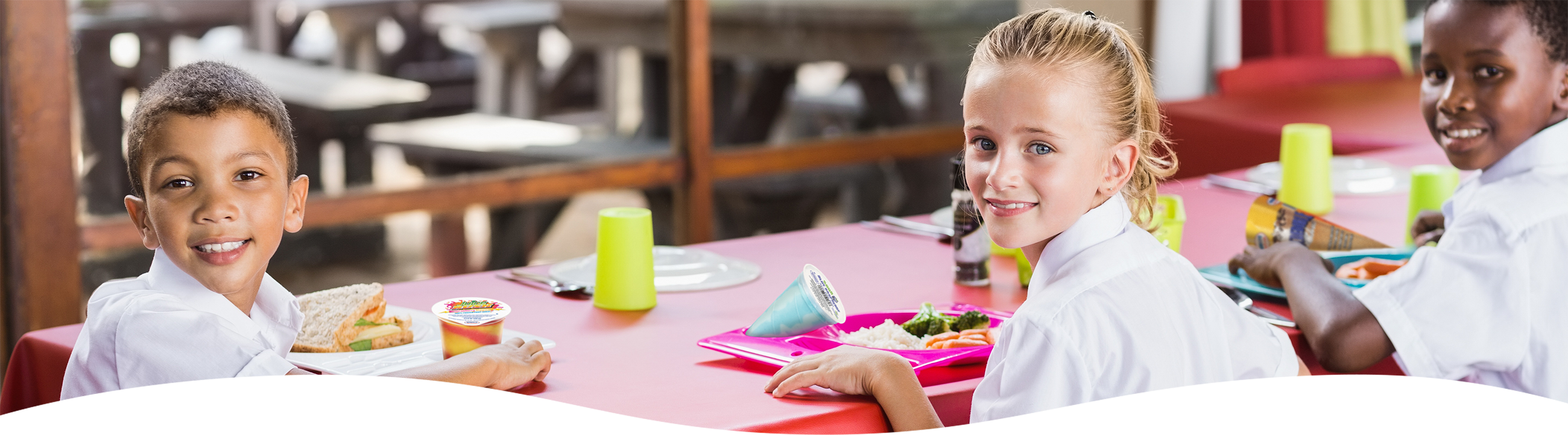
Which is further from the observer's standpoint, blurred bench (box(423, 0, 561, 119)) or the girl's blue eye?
blurred bench (box(423, 0, 561, 119))

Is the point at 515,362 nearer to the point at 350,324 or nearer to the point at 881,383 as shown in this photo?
the point at 350,324

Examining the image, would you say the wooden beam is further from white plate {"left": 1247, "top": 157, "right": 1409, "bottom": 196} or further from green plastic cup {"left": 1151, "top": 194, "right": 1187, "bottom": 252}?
green plastic cup {"left": 1151, "top": 194, "right": 1187, "bottom": 252}

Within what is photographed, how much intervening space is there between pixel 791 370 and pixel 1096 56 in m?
0.39

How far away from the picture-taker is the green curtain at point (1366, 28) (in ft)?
16.9

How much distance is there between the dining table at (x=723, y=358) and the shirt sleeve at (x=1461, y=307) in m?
0.06

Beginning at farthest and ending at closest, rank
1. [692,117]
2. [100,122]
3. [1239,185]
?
[692,117] < [100,122] < [1239,185]

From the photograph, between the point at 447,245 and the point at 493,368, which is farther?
the point at 447,245

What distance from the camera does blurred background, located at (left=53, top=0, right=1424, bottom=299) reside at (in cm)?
301

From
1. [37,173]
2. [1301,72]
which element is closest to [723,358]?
[37,173]

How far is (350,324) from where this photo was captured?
4.61 feet

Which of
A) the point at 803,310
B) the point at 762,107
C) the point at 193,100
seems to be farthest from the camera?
the point at 762,107

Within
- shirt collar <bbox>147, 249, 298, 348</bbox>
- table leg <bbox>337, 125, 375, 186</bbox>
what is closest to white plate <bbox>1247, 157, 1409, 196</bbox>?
shirt collar <bbox>147, 249, 298, 348</bbox>

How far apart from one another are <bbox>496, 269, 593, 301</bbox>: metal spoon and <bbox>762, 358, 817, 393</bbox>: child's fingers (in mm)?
474

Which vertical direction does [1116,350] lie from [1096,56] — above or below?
below
